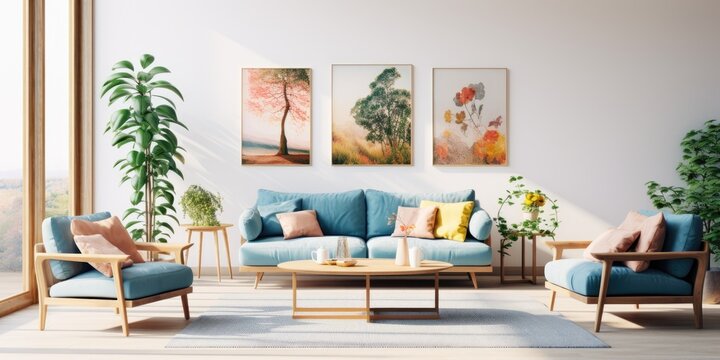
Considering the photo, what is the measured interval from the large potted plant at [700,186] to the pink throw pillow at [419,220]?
7.85 ft

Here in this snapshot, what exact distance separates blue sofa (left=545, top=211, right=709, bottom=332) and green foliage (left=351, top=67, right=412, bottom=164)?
316cm

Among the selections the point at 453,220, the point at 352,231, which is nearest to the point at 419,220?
the point at 453,220

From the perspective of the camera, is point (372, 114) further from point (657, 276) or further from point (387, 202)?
point (657, 276)

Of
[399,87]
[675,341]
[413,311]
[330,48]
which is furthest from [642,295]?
[330,48]

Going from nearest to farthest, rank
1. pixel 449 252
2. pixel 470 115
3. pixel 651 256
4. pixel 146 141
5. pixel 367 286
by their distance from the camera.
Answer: pixel 651 256, pixel 367 286, pixel 449 252, pixel 146 141, pixel 470 115

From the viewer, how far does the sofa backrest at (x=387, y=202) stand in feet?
25.3

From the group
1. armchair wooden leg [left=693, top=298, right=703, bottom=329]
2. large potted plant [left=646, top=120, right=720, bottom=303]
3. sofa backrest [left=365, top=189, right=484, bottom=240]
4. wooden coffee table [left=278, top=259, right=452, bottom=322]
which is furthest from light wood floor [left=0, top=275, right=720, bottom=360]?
large potted plant [left=646, top=120, right=720, bottom=303]

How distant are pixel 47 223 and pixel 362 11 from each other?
4240 mm

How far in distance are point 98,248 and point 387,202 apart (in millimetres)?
3400

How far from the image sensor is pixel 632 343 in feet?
15.4

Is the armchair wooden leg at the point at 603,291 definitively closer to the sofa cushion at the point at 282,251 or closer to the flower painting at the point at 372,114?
the sofa cushion at the point at 282,251

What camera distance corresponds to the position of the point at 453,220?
7379mm

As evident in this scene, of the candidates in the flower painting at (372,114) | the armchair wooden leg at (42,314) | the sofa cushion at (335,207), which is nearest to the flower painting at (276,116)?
the flower painting at (372,114)

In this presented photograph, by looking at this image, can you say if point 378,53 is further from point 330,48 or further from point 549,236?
point 549,236
